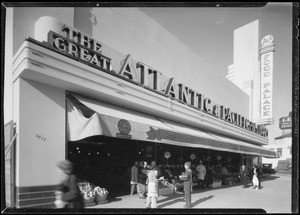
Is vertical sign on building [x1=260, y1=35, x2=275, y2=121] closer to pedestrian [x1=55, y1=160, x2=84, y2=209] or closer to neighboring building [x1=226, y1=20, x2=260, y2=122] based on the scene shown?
neighboring building [x1=226, y1=20, x2=260, y2=122]

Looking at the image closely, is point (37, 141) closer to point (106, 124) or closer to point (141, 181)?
point (106, 124)

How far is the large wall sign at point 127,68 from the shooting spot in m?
7.10

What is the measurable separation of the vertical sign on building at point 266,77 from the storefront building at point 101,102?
7.68m

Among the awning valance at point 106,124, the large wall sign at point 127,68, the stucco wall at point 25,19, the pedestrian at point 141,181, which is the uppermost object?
the stucco wall at point 25,19

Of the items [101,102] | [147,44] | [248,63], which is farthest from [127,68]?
[248,63]

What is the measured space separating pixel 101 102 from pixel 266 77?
16.5 metres

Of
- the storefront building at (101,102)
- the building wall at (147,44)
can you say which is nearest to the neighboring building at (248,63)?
the building wall at (147,44)

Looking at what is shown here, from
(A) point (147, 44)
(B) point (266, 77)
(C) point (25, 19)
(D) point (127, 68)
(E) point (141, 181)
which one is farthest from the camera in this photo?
(B) point (266, 77)

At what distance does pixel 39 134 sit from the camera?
21.5 feet

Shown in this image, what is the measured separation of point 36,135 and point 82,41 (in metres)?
3.23

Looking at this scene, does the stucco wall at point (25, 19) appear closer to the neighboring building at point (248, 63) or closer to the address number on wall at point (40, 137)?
the address number on wall at point (40, 137)

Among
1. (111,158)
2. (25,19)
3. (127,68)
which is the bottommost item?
(111,158)

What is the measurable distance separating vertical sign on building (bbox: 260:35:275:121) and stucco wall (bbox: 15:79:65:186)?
57.6 feet

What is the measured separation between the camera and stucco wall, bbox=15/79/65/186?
6.20 meters
